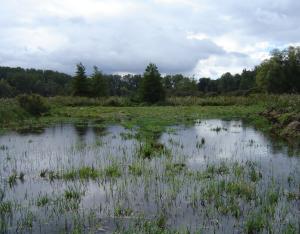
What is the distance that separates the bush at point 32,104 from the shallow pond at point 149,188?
2289 centimetres

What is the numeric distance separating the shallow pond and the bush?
75.1 feet

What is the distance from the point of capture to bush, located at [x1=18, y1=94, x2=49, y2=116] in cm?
4494

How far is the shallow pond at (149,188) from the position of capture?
973 cm

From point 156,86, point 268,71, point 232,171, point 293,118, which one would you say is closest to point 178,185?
point 232,171

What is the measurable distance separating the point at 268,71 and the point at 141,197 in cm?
10355

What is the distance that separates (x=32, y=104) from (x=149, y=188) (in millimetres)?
35443

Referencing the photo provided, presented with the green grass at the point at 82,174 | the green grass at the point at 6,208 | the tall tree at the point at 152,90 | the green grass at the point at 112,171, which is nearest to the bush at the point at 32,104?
the green grass at the point at 82,174

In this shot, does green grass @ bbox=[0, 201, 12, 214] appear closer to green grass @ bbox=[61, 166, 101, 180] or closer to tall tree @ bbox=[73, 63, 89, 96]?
green grass @ bbox=[61, 166, 101, 180]

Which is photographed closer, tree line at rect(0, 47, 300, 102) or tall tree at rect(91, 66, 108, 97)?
tree line at rect(0, 47, 300, 102)

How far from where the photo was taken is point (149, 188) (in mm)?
12961

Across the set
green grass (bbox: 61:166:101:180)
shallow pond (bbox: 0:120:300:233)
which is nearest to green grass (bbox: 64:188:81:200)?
shallow pond (bbox: 0:120:300:233)

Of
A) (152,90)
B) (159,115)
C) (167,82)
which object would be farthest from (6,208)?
(167,82)

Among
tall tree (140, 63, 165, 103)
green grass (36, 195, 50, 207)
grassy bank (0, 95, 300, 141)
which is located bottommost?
green grass (36, 195, 50, 207)

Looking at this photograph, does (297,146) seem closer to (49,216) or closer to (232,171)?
(232,171)
